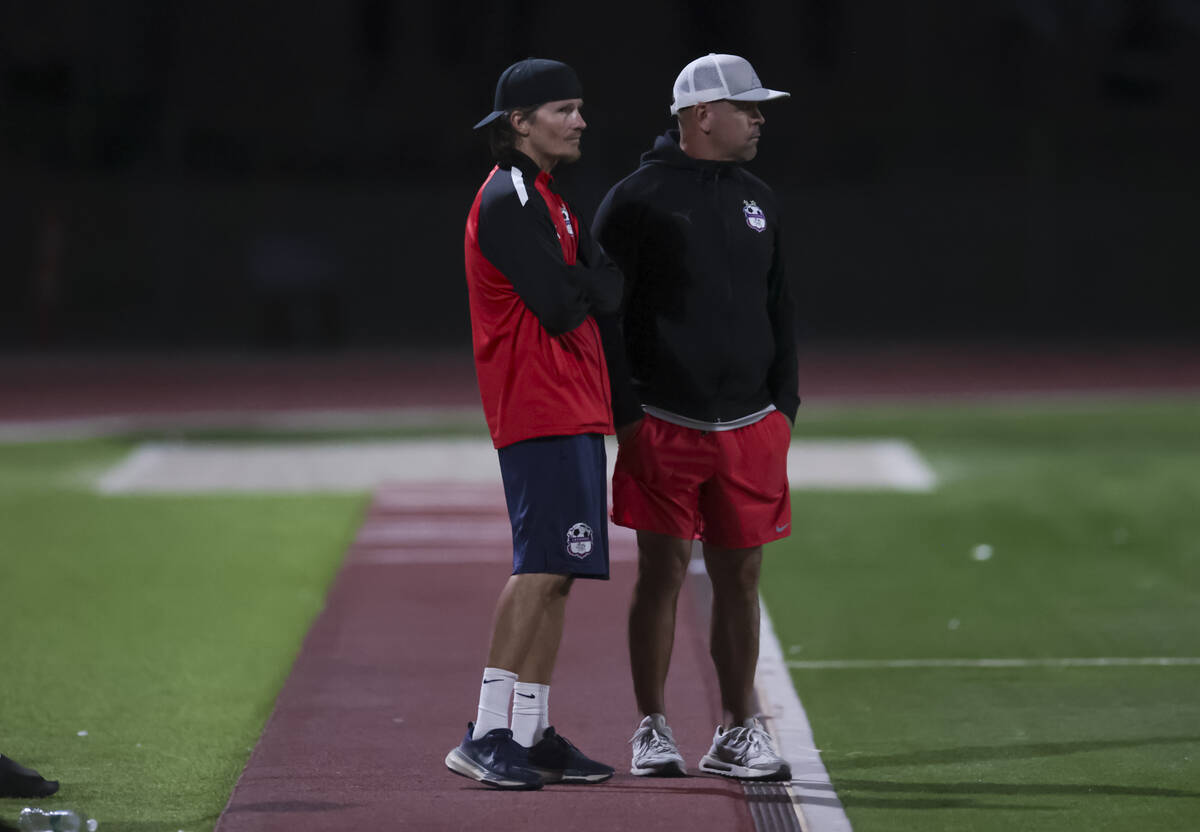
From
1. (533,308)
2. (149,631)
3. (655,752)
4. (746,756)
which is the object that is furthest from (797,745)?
(149,631)

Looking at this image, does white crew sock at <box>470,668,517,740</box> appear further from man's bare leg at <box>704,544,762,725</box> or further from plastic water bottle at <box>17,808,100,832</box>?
A: plastic water bottle at <box>17,808,100,832</box>

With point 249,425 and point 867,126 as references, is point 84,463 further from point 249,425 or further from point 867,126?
point 867,126

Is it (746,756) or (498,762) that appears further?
(746,756)

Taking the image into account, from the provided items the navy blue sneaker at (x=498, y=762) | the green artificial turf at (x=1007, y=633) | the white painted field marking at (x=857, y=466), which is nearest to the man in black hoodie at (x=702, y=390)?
the navy blue sneaker at (x=498, y=762)

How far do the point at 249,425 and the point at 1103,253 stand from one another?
65.2 ft

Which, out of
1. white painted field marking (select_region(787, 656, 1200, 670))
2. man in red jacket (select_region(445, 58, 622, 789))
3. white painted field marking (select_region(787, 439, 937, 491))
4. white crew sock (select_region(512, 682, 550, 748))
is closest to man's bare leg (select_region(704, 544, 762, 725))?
man in red jacket (select_region(445, 58, 622, 789))

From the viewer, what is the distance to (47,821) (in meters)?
4.46

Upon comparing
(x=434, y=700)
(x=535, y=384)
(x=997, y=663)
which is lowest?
(x=997, y=663)

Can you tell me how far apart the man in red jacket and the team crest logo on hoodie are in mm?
530

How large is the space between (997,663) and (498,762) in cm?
274

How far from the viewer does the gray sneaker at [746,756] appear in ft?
16.7

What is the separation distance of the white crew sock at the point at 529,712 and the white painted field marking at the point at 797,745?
2.47ft

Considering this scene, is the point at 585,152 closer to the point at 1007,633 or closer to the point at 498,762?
the point at 1007,633

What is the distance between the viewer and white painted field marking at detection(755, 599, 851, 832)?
478 centimetres
